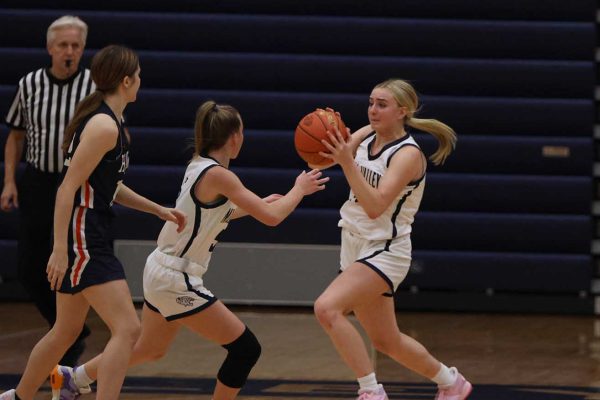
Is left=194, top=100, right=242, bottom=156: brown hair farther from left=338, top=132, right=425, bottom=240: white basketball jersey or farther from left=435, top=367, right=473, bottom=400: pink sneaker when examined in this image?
left=435, top=367, right=473, bottom=400: pink sneaker

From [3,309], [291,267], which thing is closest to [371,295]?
[291,267]

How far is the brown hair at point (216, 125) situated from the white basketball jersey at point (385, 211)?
2.29 ft

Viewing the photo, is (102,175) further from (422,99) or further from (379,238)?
(422,99)

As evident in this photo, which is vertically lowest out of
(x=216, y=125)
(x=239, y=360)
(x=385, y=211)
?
(x=239, y=360)

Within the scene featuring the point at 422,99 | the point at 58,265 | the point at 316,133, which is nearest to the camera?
the point at 58,265

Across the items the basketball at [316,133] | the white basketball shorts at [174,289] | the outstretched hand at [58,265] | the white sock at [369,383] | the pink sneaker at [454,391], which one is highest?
the basketball at [316,133]

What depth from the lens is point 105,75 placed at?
4.48 meters

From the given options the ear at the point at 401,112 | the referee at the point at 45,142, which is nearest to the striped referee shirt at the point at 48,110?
the referee at the point at 45,142

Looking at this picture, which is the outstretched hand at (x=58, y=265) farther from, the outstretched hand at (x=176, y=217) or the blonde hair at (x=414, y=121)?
the blonde hair at (x=414, y=121)

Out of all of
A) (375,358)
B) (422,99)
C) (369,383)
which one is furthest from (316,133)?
(422,99)

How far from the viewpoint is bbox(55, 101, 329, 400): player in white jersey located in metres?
4.51

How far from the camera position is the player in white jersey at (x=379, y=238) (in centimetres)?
481

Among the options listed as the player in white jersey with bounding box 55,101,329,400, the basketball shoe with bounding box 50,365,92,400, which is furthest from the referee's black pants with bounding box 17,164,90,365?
the player in white jersey with bounding box 55,101,329,400

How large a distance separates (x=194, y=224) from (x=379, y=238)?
0.84 metres
